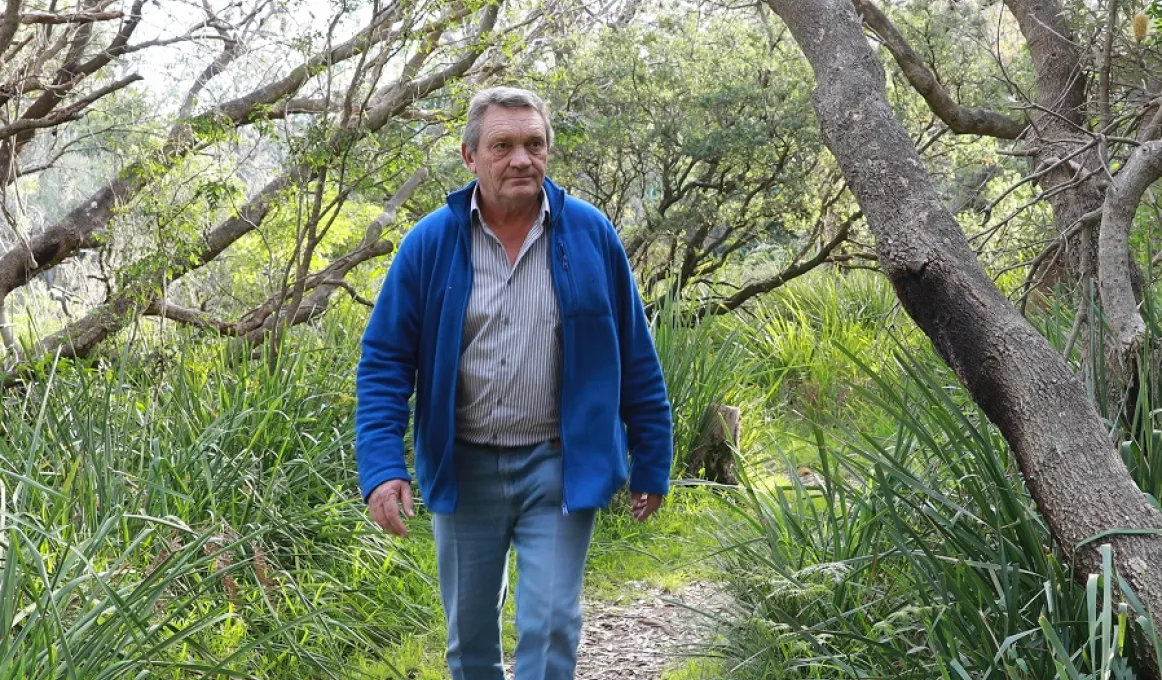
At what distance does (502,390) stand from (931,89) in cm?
436

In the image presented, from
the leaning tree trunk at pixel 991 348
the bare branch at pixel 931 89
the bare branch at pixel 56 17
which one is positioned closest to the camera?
the leaning tree trunk at pixel 991 348

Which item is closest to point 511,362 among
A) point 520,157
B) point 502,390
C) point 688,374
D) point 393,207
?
point 502,390

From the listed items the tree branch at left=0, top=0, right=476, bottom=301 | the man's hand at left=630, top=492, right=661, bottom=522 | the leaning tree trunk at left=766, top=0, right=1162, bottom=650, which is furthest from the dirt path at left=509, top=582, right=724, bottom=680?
the tree branch at left=0, top=0, right=476, bottom=301

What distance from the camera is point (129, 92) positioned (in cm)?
956

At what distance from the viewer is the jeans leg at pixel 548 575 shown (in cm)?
335

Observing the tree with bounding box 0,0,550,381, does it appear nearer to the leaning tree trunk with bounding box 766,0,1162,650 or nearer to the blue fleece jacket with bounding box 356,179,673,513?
the blue fleece jacket with bounding box 356,179,673,513

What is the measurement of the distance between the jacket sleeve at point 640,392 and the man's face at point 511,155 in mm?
323

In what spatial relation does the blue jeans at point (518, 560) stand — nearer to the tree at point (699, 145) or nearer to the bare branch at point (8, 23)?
the bare branch at point (8, 23)

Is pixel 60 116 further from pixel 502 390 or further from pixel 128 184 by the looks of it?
pixel 502 390

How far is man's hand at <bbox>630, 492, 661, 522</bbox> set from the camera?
3.66 m

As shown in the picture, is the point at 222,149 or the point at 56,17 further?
the point at 222,149

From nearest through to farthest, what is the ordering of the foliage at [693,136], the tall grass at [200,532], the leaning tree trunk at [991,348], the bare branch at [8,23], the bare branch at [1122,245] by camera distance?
the leaning tree trunk at [991,348] < the bare branch at [1122,245] < the tall grass at [200,532] < the bare branch at [8,23] < the foliage at [693,136]

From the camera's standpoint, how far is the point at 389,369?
11.5 feet

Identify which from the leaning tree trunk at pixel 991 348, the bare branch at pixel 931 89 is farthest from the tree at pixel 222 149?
the leaning tree trunk at pixel 991 348
